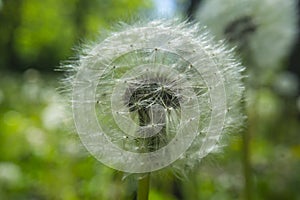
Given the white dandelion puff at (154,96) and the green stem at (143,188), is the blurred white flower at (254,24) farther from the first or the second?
the green stem at (143,188)

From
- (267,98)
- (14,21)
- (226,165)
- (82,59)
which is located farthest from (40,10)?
(82,59)

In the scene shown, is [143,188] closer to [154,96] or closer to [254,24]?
[154,96]

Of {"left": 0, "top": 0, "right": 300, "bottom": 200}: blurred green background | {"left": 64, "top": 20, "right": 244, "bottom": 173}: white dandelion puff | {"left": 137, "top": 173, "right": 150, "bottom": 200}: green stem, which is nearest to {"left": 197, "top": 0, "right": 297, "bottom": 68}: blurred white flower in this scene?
{"left": 0, "top": 0, "right": 300, "bottom": 200}: blurred green background

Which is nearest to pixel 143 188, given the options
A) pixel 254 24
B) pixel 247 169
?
pixel 247 169

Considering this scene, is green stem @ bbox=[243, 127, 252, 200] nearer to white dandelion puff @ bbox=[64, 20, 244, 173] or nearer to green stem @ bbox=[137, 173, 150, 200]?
white dandelion puff @ bbox=[64, 20, 244, 173]

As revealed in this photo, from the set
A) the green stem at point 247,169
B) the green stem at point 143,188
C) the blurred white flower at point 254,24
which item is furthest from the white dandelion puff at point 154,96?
the blurred white flower at point 254,24

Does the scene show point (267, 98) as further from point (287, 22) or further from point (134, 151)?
point (134, 151)
